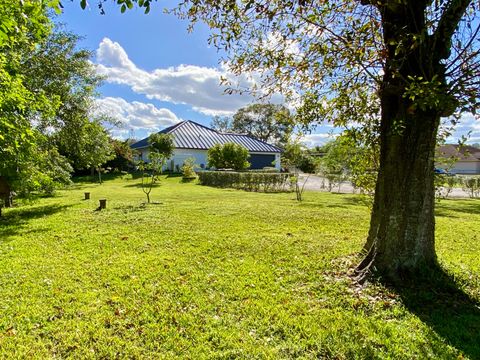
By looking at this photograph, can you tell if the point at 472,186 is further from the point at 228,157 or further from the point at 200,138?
the point at 200,138

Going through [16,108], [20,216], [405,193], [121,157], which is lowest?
[20,216]

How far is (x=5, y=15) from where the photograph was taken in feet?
10.7

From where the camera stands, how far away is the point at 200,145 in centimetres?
3622

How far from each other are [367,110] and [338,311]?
2.89 m

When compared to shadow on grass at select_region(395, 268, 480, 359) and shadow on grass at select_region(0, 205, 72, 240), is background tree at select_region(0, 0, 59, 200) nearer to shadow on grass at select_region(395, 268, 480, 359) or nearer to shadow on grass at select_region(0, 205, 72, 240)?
shadow on grass at select_region(0, 205, 72, 240)

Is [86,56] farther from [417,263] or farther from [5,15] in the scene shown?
[417,263]

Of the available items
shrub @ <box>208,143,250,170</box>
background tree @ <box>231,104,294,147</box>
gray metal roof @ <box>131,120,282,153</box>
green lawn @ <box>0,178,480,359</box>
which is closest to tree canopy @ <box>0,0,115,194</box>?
green lawn @ <box>0,178,480,359</box>

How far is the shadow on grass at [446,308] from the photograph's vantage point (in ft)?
9.05

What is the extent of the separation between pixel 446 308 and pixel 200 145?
112 ft

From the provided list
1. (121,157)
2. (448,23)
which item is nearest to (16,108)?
→ (448,23)

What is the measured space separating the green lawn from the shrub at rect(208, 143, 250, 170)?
20997mm

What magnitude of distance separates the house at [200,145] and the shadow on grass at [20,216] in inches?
903

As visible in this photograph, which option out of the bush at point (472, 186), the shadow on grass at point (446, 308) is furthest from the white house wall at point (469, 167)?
the shadow on grass at point (446, 308)

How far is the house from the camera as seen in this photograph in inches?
1357
